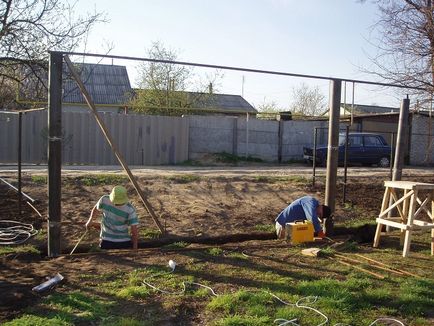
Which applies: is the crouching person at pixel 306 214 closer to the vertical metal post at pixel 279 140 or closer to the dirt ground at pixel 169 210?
the dirt ground at pixel 169 210

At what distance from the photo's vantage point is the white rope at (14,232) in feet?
24.3

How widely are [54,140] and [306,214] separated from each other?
13.5 ft

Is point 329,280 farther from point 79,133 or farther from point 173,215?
point 79,133

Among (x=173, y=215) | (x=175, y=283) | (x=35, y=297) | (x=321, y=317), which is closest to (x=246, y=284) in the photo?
(x=175, y=283)

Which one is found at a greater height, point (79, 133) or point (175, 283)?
point (79, 133)

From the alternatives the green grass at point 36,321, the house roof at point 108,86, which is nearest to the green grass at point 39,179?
the green grass at point 36,321

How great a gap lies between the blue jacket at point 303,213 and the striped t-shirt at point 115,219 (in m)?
2.80

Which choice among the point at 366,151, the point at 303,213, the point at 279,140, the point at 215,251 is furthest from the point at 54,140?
the point at 279,140

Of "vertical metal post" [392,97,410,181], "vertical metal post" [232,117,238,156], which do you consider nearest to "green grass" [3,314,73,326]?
"vertical metal post" [392,97,410,181]

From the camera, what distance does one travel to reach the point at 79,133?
63.6 ft

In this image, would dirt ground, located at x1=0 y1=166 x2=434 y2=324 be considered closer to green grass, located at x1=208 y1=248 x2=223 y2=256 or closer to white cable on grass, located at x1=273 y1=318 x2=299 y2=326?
green grass, located at x1=208 y1=248 x2=223 y2=256

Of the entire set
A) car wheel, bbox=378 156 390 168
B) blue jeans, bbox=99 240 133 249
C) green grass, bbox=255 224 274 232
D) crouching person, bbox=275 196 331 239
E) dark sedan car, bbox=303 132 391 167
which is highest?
dark sedan car, bbox=303 132 391 167

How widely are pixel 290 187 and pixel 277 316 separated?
8.49 meters

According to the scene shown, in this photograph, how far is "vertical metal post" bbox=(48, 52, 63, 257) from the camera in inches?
251
